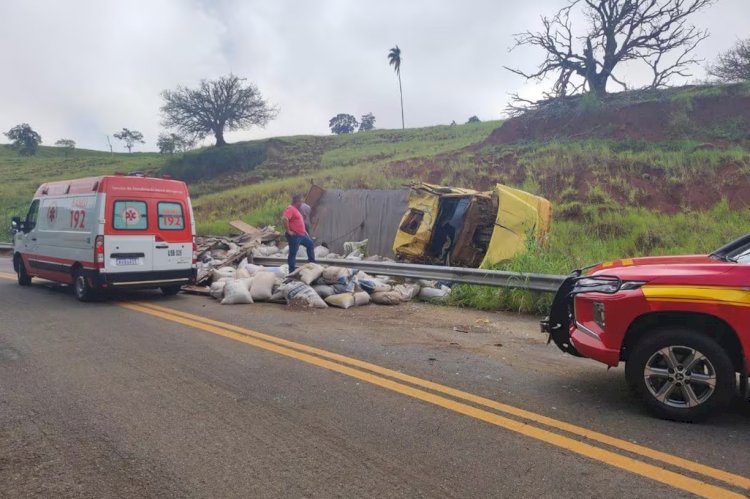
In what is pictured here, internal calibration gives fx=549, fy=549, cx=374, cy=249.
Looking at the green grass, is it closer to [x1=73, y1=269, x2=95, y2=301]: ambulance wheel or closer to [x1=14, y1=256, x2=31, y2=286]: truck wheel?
[x1=73, y1=269, x2=95, y2=301]: ambulance wheel

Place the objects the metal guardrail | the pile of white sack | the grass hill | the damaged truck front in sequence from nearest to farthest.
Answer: the metal guardrail, the pile of white sack, the damaged truck front, the grass hill

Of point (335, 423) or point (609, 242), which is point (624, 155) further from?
point (335, 423)

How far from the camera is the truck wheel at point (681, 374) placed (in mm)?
3869

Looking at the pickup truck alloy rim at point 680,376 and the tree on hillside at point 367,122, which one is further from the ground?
the tree on hillside at point 367,122

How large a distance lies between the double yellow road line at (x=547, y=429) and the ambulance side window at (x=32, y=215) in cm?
763

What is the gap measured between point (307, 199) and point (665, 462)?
14591mm

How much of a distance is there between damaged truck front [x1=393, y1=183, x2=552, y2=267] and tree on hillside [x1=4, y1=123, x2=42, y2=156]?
73825mm

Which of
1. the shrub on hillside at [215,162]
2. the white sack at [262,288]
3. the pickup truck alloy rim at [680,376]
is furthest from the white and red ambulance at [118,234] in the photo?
the shrub on hillside at [215,162]

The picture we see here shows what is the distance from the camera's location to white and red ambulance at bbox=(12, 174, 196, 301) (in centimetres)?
912

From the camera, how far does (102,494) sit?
3.00 meters

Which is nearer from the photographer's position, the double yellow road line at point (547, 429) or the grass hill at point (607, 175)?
the double yellow road line at point (547, 429)

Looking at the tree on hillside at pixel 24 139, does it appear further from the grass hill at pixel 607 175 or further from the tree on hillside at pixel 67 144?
the grass hill at pixel 607 175

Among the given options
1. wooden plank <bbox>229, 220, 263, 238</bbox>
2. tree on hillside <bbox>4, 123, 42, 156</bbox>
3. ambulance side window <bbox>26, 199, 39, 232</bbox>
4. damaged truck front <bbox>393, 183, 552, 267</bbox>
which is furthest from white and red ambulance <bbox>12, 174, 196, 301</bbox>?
tree on hillside <bbox>4, 123, 42, 156</bbox>

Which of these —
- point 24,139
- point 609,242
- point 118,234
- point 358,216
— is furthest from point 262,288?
point 24,139
